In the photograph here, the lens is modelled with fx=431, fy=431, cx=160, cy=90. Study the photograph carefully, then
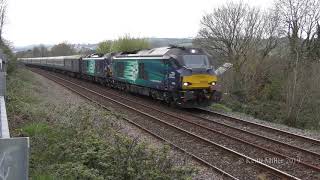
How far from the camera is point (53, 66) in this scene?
64312 millimetres

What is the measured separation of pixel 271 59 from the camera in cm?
3156

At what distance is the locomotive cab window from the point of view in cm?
1942

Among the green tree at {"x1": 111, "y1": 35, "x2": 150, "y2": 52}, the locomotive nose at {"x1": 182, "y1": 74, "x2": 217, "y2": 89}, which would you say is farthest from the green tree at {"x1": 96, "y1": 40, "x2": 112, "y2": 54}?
the locomotive nose at {"x1": 182, "y1": 74, "x2": 217, "y2": 89}

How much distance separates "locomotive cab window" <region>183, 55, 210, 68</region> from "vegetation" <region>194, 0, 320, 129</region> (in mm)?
4974

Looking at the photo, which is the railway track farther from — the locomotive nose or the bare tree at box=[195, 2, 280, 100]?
the bare tree at box=[195, 2, 280, 100]

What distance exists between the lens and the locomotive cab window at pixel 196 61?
19425mm

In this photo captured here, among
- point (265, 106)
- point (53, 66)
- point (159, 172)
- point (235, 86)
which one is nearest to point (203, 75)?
point (265, 106)

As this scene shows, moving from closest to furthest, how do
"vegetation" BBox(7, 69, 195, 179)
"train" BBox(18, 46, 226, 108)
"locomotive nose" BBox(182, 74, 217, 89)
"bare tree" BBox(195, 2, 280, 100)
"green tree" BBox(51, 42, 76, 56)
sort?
"vegetation" BBox(7, 69, 195, 179), "locomotive nose" BBox(182, 74, 217, 89), "train" BBox(18, 46, 226, 108), "bare tree" BBox(195, 2, 280, 100), "green tree" BBox(51, 42, 76, 56)

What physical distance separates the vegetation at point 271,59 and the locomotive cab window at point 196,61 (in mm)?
4974

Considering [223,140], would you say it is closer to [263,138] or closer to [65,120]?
[263,138]

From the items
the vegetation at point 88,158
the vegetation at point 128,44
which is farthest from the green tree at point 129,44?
the vegetation at point 88,158

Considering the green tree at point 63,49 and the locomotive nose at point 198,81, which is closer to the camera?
the locomotive nose at point 198,81

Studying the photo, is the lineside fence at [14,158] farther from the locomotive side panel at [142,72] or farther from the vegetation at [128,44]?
the vegetation at [128,44]

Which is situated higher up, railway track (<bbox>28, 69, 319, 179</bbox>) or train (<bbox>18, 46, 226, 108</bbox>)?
train (<bbox>18, 46, 226, 108</bbox>)
